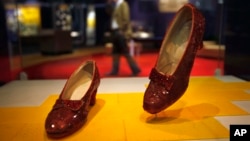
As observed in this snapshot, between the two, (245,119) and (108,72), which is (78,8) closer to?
(108,72)

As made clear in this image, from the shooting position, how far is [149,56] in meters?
4.93

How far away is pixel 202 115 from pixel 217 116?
0.08 meters

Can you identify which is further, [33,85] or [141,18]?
[141,18]

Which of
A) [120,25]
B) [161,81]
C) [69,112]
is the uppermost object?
[120,25]

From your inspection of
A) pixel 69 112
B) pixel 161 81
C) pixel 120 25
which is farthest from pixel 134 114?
pixel 120 25

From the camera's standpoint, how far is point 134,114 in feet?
5.12

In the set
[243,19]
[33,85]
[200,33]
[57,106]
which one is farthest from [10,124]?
[243,19]

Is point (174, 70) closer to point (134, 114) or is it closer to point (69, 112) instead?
point (134, 114)

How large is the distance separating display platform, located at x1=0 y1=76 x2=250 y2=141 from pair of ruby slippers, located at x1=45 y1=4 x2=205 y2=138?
8 cm

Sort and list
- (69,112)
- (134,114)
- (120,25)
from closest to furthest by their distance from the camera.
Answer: (69,112) → (134,114) → (120,25)

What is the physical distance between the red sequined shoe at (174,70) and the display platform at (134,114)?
14 centimetres

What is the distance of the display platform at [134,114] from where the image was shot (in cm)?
129

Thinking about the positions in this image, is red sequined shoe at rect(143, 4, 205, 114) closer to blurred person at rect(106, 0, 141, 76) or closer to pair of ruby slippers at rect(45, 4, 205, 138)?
pair of ruby slippers at rect(45, 4, 205, 138)

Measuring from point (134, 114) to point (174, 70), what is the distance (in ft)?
1.20
